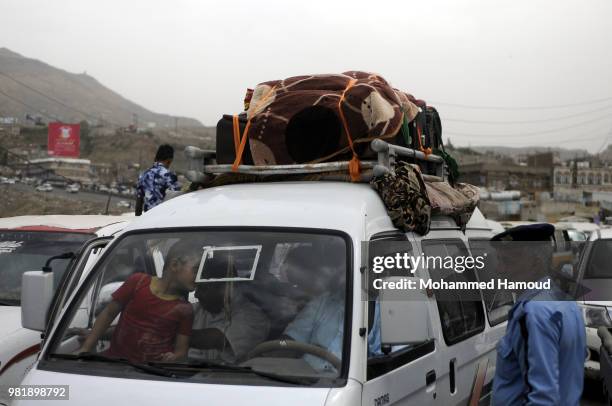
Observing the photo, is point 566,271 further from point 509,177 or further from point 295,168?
point 509,177

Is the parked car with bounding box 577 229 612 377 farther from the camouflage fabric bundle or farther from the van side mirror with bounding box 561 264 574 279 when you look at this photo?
the camouflage fabric bundle

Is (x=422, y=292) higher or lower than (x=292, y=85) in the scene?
lower

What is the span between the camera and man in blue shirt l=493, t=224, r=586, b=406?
278cm

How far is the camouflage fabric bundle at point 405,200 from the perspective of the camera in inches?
148

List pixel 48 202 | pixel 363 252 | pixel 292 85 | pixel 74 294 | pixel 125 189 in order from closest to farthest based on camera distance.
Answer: pixel 363 252 < pixel 74 294 < pixel 292 85 < pixel 48 202 < pixel 125 189

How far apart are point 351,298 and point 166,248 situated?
3.52 ft

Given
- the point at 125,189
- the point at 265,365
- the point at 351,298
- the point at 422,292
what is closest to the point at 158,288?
the point at 265,365

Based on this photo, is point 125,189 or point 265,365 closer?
point 265,365

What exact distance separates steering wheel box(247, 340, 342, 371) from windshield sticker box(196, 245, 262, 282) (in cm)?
38

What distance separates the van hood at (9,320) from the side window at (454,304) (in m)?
2.91

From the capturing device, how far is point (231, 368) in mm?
2992

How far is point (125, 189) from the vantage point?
5703cm

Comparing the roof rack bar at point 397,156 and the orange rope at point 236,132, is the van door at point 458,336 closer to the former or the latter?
the roof rack bar at point 397,156

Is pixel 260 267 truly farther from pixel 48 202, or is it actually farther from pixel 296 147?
pixel 48 202
